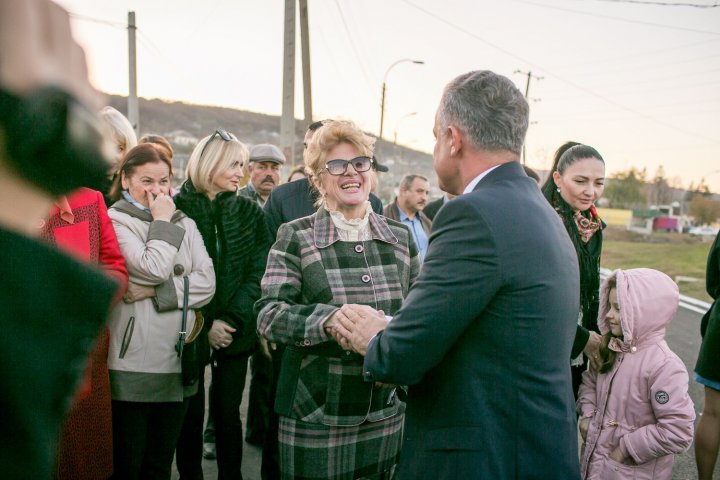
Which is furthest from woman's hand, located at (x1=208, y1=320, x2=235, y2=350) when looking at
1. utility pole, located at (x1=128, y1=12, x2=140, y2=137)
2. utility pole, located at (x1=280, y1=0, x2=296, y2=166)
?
utility pole, located at (x1=128, y1=12, x2=140, y2=137)

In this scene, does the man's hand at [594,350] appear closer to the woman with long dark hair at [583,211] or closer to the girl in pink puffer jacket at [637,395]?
the girl in pink puffer jacket at [637,395]

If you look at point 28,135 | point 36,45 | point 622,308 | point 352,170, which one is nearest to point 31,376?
point 28,135

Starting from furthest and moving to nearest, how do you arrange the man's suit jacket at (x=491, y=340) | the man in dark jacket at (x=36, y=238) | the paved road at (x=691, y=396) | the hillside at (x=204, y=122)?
the hillside at (x=204, y=122), the paved road at (x=691, y=396), the man's suit jacket at (x=491, y=340), the man in dark jacket at (x=36, y=238)

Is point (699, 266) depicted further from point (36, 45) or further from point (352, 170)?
point (36, 45)

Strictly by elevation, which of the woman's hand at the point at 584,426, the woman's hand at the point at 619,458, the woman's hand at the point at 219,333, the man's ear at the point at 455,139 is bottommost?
the woman's hand at the point at 619,458

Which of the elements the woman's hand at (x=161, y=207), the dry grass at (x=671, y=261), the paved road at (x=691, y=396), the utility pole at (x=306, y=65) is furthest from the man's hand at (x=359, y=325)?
the dry grass at (x=671, y=261)

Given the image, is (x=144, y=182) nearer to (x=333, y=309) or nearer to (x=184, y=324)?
(x=184, y=324)

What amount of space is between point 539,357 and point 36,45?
5.19 feet

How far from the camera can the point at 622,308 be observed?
9.36 feet

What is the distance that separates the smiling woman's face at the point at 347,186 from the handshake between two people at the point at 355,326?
0.69 metres

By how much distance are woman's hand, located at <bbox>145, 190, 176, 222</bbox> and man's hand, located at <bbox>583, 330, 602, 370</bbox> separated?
2.55 metres

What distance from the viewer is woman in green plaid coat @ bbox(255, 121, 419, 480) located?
247 cm

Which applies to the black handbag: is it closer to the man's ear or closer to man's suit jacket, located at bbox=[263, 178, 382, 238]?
man's suit jacket, located at bbox=[263, 178, 382, 238]

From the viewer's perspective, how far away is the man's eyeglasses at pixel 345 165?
2.82 m
